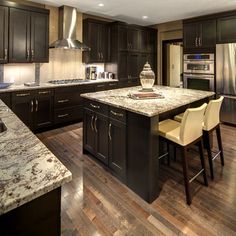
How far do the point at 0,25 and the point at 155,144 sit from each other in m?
3.53

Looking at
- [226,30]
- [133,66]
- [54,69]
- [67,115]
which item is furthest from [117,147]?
[133,66]

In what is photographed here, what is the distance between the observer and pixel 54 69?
4902 mm

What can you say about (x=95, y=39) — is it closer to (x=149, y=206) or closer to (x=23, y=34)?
(x=23, y=34)

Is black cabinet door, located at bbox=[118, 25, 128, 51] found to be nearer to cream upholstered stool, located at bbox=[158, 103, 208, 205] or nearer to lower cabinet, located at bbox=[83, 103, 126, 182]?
lower cabinet, located at bbox=[83, 103, 126, 182]

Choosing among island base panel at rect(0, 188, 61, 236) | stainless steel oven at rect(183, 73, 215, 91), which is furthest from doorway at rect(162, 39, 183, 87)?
island base panel at rect(0, 188, 61, 236)

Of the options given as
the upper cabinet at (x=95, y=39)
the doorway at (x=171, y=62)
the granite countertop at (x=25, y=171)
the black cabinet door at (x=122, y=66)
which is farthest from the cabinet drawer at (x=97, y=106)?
the doorway at (x=171, y=62)

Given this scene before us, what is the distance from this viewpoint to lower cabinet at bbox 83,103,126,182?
7.75 ft

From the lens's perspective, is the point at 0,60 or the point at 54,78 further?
the point at 54,78

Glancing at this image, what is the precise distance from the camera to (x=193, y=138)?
2.20 metres

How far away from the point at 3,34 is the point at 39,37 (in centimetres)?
67

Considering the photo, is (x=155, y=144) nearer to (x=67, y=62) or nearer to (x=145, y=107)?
(x=145, y=107)

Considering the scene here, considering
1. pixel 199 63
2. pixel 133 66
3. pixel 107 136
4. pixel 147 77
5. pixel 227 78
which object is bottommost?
pixel 107 136

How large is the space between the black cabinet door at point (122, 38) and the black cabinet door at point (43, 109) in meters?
2.48

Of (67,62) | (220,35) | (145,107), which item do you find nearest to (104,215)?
(145,107)
